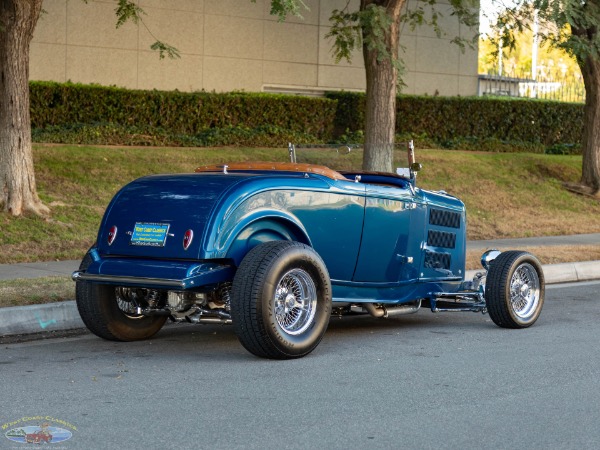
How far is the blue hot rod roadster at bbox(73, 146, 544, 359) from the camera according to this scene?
7.19m

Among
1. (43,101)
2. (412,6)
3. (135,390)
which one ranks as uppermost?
(412,6)

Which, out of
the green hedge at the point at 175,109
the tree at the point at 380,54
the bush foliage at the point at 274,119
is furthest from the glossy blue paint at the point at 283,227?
the green hedge at the point at 175,109

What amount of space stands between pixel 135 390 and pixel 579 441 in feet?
8.68

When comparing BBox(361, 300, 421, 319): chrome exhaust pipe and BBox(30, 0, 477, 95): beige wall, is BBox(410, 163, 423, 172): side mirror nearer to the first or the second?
BBox(361, 300, 421, 319): chrome exhaust pipe

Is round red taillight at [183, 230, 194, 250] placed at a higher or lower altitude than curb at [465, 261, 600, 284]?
higher

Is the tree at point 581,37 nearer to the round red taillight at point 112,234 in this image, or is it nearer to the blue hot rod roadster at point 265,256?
the blue hot rod roadster at point 265,256

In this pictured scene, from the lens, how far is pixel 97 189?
15609 millimetres

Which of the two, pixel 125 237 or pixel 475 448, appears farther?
pixel 125 237

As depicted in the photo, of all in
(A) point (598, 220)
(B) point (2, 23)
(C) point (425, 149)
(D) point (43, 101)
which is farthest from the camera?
(C) point (425, 149)

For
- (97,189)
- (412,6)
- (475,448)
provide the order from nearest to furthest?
(475,448)
(97,189)
(412,6)

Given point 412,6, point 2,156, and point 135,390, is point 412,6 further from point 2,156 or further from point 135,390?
point 135,390

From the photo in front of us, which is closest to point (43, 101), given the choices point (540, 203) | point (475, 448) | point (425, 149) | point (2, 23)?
point (2, 23)

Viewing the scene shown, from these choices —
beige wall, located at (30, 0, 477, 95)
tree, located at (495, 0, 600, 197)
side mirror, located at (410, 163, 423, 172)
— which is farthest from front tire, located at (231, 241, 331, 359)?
beige wall, located at (30, 0, 477, 95)

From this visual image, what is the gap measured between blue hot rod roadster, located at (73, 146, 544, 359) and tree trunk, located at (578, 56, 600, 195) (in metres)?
13.7
